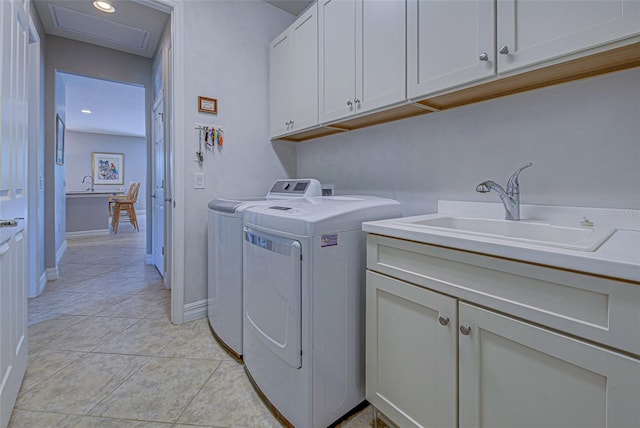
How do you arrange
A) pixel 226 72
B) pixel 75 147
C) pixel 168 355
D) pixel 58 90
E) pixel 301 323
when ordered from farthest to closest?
pixel 75 147 < pixel 58 90 < pixel 226 72 < pixel 168 355 < pixel 301 323

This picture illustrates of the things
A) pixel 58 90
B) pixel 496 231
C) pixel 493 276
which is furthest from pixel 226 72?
pixel 58 90

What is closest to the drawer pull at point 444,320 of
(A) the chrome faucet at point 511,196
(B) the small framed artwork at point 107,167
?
(A) the chrome faucet at point 511,196

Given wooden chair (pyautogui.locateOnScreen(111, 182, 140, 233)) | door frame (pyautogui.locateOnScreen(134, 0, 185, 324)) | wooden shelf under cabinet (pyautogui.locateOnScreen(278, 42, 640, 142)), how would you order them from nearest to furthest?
1. wooden shelf under cabinet (pyautogui.locateOnScreen(278, 42, 640, 142))
2. door frame (pyautogui.locateOnScreen(134, 0, 185, 324))
3. wooden chair (pyautogui.locateOnScreen(111, 182, 140, 233))

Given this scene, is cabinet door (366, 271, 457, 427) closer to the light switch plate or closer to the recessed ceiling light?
the light switch plate

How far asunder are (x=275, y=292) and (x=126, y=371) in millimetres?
1079

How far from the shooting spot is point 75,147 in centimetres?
870

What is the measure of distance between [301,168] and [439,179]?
142 cm

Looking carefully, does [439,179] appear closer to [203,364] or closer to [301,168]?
[301,168]

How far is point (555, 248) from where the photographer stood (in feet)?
2.52

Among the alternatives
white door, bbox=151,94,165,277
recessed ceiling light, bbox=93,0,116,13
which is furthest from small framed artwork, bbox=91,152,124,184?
recessed ceiling light, bbox=93,0,116,13

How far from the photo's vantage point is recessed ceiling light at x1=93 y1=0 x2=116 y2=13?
2.65 m

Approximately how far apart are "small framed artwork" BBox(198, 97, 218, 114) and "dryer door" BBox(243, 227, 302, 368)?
1.25 metres

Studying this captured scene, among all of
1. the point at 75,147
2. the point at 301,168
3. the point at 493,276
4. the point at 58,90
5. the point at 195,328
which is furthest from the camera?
the point at 75,147

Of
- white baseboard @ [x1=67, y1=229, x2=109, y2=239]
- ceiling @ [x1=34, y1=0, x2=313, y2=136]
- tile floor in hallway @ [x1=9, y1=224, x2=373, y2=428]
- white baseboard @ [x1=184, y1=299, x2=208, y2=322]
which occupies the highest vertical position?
ceiling @ [x1=34, y1=0, x2=313, y2=136]
